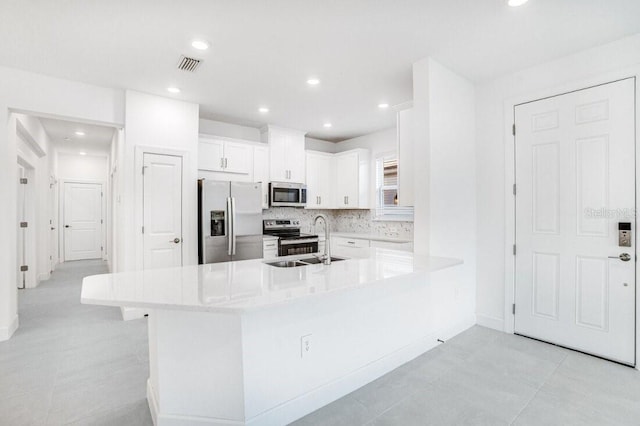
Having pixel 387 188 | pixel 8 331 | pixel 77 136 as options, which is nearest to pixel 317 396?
pixel 8 331

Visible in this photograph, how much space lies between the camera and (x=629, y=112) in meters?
2.57

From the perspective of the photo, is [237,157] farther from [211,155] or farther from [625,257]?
[625,257]

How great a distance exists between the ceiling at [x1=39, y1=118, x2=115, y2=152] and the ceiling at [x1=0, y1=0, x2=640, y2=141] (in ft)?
8.18

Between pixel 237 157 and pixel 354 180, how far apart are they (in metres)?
2.01

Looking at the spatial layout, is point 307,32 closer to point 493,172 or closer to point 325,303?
point 325,303

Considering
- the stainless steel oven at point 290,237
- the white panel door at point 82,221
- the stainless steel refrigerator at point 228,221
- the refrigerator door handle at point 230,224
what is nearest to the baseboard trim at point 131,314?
the stainless steel refrigerator at point 228,221

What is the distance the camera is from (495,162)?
3346mm

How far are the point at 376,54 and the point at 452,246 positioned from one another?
195 cm

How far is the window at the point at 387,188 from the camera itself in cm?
521

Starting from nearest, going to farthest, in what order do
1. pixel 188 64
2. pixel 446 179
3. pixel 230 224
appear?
pixel 188 64 < pixel 446 179 < pixel 230 224

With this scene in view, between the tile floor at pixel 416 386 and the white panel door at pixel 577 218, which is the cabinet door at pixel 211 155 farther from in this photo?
the white panel door at pixel 577 218

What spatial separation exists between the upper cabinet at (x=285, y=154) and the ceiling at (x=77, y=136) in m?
2.82

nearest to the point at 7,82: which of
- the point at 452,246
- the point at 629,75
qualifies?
the point at 452,246

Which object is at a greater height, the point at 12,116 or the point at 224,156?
the point at 12,116
